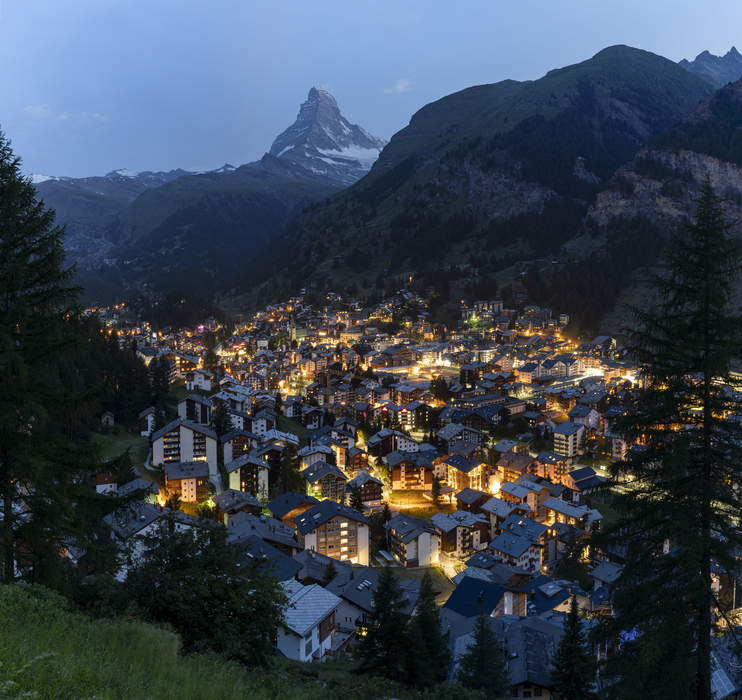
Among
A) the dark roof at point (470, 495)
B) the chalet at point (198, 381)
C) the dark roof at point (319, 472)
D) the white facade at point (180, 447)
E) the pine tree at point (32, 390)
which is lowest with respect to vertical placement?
the dark roof at point (470, 495)

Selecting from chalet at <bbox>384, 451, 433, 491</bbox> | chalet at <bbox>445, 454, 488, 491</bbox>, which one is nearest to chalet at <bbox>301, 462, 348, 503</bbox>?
chalet at <bbox>384, 451, 433, 491</bbox>

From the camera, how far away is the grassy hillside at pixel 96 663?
4.75 m

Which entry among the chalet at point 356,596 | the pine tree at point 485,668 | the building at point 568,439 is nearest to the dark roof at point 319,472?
the chalet at point 356,596

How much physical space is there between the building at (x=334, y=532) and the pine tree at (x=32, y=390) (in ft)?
94.1

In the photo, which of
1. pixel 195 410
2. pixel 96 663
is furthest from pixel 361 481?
pixel 96 663

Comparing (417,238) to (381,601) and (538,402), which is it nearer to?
(538,402)

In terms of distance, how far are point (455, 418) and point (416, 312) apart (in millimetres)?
56933

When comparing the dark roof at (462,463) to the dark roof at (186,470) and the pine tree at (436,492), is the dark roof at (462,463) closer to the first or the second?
the pine tree at (436,492)

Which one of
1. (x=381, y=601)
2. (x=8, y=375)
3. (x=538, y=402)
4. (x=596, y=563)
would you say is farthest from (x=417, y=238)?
(x=8, y=375)

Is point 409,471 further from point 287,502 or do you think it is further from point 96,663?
point 96,663

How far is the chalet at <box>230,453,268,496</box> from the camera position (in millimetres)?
45125

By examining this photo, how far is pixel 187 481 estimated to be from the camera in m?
41.3

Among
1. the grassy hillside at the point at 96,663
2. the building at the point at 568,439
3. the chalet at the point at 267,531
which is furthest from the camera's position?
the building at the point at 568,439

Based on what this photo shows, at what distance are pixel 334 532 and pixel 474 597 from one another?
37.7 feet
